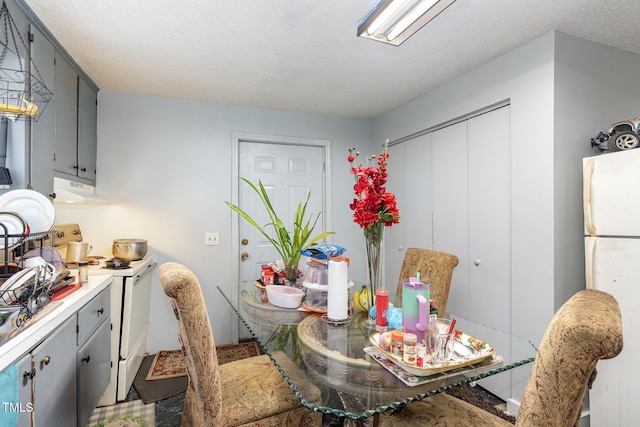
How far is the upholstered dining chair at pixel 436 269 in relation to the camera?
6.10 feet

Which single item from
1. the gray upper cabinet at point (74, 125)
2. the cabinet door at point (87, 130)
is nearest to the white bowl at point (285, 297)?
the gray upper cabinet at point (74, 125)

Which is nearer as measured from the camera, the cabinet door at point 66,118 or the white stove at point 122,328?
the cabinet door at point 66,118

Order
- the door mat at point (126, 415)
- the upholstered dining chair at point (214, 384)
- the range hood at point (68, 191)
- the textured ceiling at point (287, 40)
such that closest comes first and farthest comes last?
the upholstered dining chair at point (214, 384), the textured ceiling at point (287, 40), the door mat at point (126, 415), the range hood at point (68, 191)

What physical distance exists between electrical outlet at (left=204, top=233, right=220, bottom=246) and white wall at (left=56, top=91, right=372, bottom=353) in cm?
4

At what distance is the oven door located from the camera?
218cm

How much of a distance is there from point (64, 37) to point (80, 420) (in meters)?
2.13

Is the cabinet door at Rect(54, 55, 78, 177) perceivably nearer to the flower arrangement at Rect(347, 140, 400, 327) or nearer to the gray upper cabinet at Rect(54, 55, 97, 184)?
the gray upper cabinet at Rect(54, 55, 97, 184)

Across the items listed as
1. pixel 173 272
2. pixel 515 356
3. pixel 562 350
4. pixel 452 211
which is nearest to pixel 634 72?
pixel 452 211

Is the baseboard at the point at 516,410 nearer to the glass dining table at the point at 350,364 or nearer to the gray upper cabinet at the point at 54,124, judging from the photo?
the glass dining table at the point at 350,364

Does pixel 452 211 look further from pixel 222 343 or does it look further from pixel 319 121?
pixel 222 343

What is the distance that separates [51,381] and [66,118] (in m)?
1.69

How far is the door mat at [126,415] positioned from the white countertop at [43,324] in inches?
30.9

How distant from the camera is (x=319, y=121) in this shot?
347cm

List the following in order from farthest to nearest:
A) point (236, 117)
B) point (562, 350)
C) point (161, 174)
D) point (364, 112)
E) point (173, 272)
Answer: point (364, 112) → point (236, 117) → point (161, 174) → point (173, 272) → point (562, 350)
